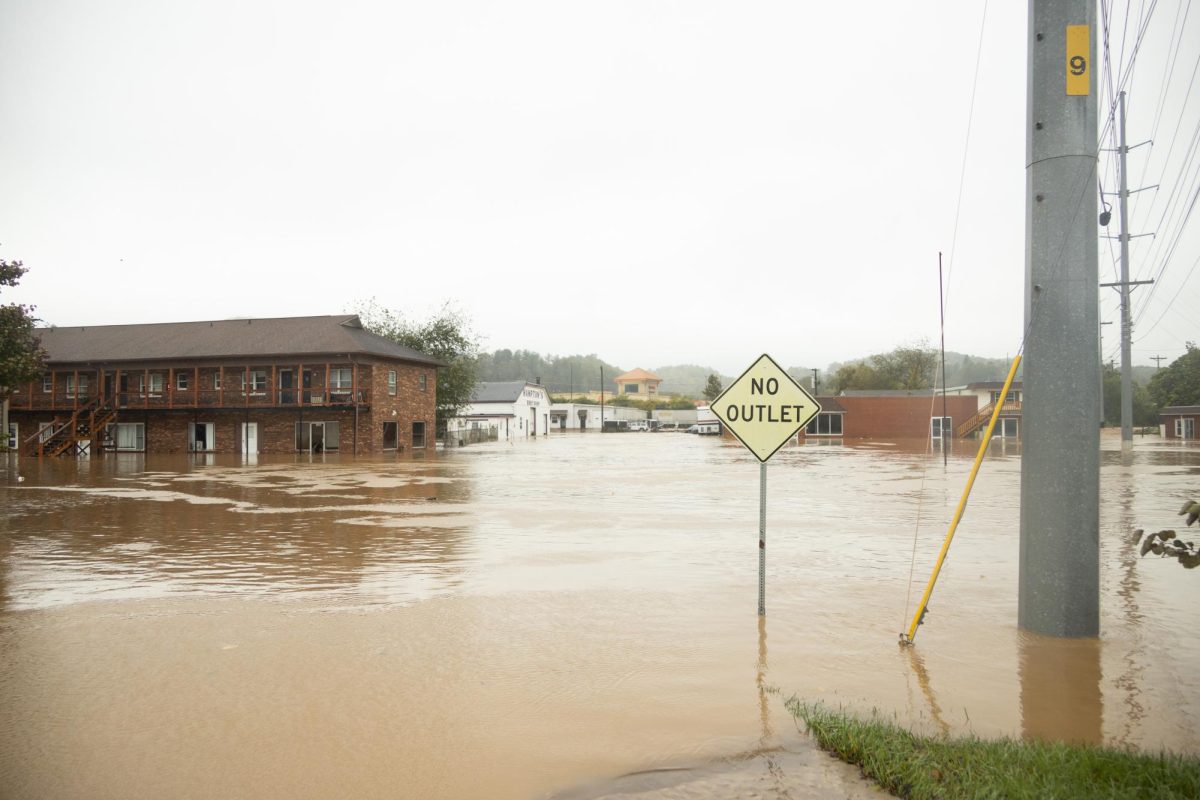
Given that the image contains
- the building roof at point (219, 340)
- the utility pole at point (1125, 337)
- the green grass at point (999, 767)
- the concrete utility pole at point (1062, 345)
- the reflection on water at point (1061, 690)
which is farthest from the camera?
the building roof at point (219, 340)

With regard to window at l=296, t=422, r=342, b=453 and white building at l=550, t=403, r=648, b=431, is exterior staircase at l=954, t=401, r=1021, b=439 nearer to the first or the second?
window at l=296, t=422, r=342, b=453

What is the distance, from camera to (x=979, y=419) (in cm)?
6900

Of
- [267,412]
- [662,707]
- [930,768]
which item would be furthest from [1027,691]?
[267,412]

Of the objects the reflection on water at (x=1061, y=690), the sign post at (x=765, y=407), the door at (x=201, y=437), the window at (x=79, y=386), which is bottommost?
the reflection on water at (x=1061, y=690)

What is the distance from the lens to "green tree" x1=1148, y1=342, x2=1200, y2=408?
84875 mm

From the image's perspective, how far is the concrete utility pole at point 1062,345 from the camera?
7.34 metres

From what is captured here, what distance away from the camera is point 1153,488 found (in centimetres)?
2234

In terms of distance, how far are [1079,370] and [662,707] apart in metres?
4.84

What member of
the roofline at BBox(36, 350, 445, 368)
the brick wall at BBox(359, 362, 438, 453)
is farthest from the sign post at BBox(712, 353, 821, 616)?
the brick wall at BBox(359, 362, 438, 453)

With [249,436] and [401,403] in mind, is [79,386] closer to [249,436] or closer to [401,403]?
[249,436]

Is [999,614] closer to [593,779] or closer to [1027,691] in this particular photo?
[1027,691]

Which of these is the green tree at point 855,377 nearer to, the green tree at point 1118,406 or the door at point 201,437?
the green tree at point 1118,406

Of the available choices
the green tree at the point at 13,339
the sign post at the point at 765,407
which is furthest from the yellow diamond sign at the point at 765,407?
the green tree at the point at 13,339

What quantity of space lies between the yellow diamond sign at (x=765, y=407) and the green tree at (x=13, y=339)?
22.8 m
